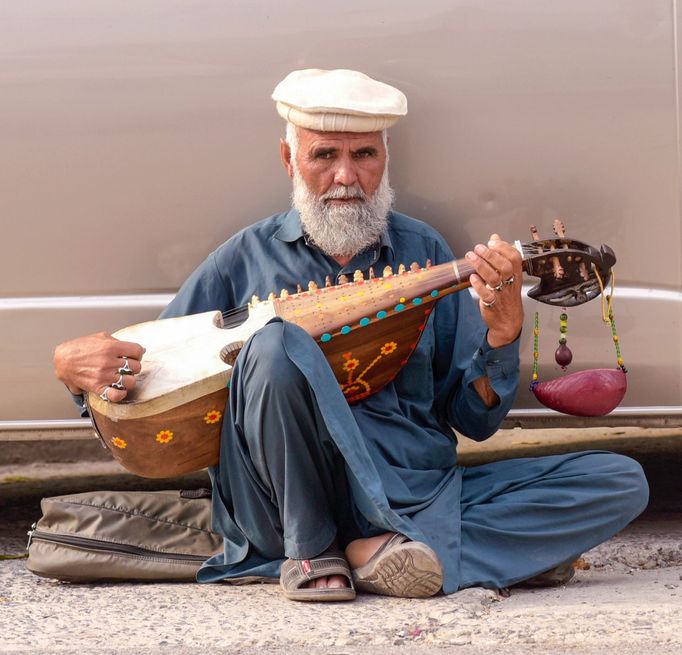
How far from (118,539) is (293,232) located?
100 centimetres

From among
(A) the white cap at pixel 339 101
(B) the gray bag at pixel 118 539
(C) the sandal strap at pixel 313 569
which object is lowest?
(B) the gray bag at pixel 118 539

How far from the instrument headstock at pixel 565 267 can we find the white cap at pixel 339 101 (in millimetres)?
560

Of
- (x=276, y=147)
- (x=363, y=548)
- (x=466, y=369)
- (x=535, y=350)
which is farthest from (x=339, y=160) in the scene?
(x=363, y=548)

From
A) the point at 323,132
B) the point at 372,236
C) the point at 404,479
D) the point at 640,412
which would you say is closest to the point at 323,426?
the point at 404,479

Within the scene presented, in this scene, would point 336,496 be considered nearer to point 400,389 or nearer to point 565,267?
point 400,389

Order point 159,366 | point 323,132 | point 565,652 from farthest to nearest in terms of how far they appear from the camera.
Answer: point 323,132 < point 159,366 < point 565,652

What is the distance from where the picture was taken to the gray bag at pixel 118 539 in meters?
3.45

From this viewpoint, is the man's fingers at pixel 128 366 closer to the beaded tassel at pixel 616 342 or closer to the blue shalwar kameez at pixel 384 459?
the blue shalwar kameez at pixel 384 459

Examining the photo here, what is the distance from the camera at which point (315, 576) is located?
315 centimetres

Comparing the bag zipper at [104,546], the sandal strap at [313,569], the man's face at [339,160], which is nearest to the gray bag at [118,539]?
the bag zipper at [104,546]

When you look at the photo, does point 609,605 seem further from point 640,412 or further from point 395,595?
point 640,412

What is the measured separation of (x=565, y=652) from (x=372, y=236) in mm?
1298

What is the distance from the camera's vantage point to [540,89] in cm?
366

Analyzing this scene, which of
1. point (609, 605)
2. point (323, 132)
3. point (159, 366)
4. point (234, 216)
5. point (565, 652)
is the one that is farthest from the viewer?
point (234, 216)
